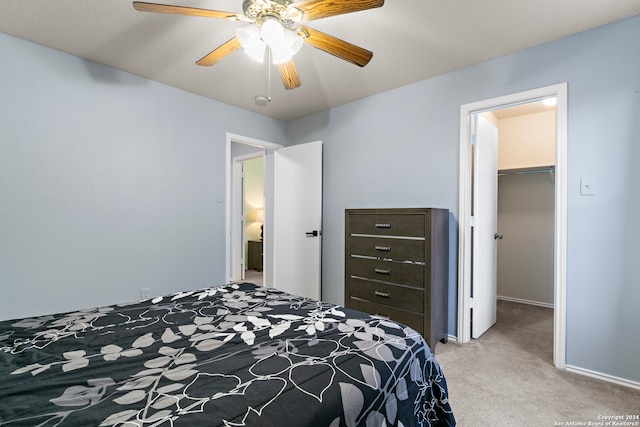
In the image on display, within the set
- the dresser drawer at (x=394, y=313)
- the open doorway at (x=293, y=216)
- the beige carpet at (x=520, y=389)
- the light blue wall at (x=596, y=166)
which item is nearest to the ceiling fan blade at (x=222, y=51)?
the open doorway at (x=293, y=216)

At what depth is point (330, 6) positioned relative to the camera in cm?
147

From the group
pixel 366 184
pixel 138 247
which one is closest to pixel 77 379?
pixel 138 247

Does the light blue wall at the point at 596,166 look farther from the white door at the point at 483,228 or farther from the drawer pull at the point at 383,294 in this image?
the drawer pull at the point at 383,294

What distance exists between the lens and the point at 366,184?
11.1ft

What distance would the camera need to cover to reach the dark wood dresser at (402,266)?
97.6 inches

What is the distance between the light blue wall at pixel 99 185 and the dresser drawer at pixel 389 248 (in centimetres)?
157

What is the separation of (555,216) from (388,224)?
4.03 ft

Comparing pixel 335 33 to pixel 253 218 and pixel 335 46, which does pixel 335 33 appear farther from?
pixel 253 218

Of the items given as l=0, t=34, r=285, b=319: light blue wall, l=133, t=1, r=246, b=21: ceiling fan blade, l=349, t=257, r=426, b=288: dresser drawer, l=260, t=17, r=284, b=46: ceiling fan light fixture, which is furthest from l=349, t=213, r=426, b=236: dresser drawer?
l=133, t=1, r=246, b=21: ceiling fan blade

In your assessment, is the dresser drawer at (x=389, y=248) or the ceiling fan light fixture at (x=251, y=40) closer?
the ceiling fan light fixture at (x=251, y=40)

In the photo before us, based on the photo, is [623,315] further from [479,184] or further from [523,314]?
[523,314]

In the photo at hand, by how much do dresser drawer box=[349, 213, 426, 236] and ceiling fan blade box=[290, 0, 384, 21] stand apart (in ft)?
5.19

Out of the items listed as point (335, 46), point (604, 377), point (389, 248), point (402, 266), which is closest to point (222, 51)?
point (335, 46)

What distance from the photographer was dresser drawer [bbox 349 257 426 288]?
253cm
